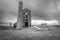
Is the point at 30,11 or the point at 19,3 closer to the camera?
the point at 19,3

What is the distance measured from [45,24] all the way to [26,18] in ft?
50.5

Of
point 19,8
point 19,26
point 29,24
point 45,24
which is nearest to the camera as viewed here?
point 19,26

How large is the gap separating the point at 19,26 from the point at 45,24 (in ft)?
68.3

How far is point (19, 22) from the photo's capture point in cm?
3247

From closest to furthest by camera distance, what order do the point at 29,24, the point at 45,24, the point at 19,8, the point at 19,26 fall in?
1. the point at 19,26
2. the point at 19,8
3. the point at 29,24
4. the point at 45,24

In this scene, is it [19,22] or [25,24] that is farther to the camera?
[25,24]

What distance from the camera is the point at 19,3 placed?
1334 inches

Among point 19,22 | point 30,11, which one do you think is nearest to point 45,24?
point 30,11

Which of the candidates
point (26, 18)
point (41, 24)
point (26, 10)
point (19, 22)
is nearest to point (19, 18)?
point (19, 22)

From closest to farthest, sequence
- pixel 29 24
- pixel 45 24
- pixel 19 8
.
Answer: pixel 19 8 < pixel 29 24 < pixel 45 24

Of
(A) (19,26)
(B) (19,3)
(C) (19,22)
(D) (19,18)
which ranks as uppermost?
(B) (19,3)

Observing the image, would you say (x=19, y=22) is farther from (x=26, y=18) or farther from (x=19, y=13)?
(x=26, y=18)

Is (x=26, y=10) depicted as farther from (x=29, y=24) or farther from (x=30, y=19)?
(x=29, y=24)

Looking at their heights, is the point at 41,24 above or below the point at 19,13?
below
